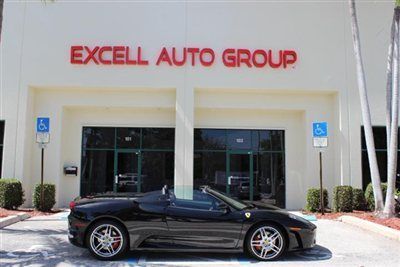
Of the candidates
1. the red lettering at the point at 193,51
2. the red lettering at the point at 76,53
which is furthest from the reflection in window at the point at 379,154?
the red lettering at the point at 76,53

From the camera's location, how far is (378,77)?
644 inches

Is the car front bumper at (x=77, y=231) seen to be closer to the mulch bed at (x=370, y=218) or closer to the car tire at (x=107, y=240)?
the car tire at (x=107, y=240)

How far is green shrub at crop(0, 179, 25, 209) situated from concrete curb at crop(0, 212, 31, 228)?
4.64 feet

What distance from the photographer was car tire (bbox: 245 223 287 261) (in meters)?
7.62

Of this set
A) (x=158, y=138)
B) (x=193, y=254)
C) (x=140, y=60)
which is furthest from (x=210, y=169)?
(x=193, y=254)

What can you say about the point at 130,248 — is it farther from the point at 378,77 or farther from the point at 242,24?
the point at 378,77

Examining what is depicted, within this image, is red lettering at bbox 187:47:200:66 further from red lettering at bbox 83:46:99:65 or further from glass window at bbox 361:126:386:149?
glass window at bbox 361:126:386:149

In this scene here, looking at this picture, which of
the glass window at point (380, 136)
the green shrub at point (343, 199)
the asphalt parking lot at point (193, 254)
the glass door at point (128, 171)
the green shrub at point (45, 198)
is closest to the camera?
the asphalt parking lot at point (193, 254)

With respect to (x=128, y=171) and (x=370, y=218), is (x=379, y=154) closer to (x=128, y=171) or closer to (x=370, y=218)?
(x=370, y=218)

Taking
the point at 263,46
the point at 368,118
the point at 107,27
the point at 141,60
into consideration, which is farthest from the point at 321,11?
the point at 107,27

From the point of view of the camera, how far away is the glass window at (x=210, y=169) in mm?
17078

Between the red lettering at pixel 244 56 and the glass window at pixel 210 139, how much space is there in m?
2.85

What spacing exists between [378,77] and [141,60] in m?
8.82

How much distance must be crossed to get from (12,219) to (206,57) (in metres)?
8.53
